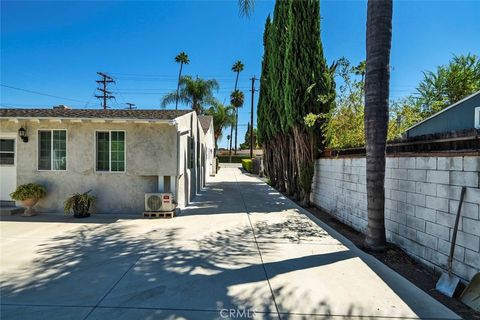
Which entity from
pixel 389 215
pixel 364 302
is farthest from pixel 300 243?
pixel 364 302

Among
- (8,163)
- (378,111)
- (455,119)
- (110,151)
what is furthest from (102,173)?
(455,119)

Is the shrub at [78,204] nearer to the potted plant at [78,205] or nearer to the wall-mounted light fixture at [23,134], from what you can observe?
the potted plant at [78,205]

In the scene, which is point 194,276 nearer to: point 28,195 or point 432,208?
→ point 432,208

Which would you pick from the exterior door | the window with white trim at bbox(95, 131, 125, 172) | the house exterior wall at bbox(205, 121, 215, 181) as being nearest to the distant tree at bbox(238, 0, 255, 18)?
the window with white trim at bbox(95, 131, 125, 172)

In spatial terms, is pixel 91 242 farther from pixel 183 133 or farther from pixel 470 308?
pixel 470 308

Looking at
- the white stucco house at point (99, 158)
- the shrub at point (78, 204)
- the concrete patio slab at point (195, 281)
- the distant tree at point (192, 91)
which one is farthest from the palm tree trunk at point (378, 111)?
the distant tree at point (192, 91)

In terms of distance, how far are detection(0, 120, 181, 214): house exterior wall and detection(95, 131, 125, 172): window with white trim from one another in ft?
0.46

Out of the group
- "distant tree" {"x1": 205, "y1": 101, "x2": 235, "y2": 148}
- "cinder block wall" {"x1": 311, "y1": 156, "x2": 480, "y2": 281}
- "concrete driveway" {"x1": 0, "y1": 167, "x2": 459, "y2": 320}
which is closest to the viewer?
"concrete driveway" {"x1": 0, "y1": 167, "x2": 459, "y2": 320}

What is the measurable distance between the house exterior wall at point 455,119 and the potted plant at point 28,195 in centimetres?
1350

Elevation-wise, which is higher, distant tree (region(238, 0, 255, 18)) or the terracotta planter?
distant tree (region(238, 0, 255, 18))

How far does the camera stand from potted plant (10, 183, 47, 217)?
8.48 metres

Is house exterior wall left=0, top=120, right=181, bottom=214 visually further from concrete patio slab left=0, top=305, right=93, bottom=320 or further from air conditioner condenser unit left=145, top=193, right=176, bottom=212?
concrete patio slab left=0, top=305, right=93, bottom=320

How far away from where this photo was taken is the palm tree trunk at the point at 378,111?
5.61 m

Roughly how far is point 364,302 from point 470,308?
3.91ft
